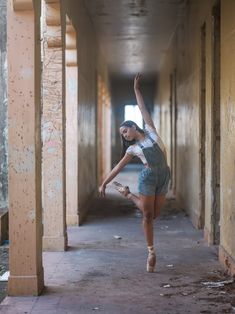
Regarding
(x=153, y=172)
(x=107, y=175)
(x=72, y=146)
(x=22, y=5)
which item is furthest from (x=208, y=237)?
(x=22, y=5)

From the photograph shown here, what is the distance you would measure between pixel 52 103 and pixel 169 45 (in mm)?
9481

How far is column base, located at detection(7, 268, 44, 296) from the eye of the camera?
569cm

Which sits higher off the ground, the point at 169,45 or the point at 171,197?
the point at 169,45

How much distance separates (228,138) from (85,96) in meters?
5.72

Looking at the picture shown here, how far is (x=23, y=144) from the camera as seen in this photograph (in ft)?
18.6

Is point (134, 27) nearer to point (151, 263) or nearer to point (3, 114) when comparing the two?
point (3, 114)

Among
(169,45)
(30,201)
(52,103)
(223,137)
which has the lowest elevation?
(30,201)

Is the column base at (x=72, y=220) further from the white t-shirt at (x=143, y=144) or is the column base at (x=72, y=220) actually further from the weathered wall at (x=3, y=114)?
the white t-shirt at (x=143, y=144)

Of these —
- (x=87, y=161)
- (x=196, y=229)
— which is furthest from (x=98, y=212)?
(x=196, y=229)

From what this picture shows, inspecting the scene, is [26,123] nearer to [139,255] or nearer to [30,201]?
[30,201]

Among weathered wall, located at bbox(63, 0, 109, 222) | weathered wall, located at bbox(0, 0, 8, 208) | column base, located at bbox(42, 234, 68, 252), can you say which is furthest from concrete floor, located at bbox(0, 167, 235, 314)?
weathered wall, located at bbox(63, 0, 109, 222)

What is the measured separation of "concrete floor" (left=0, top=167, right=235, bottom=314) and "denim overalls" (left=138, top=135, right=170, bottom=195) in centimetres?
101

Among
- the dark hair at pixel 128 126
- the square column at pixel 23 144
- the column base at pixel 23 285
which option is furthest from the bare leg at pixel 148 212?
the column base at pixel 23 285

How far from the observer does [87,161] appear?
498 inches
